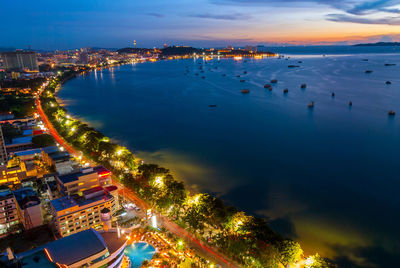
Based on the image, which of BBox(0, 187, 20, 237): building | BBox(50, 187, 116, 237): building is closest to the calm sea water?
BBox(50, 187, 116, 237): building

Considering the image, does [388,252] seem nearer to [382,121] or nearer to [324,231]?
[324,231]

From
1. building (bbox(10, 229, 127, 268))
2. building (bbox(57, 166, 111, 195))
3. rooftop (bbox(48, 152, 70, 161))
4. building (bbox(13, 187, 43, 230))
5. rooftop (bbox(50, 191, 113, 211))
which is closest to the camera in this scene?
building (bbox(10, 229, 127, 268))

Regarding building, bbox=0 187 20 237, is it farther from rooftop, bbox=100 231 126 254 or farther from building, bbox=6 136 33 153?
building, bbox=6 136 33 153

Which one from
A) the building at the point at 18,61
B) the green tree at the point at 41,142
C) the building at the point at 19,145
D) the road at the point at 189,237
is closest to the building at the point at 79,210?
the road at the point at 189,237

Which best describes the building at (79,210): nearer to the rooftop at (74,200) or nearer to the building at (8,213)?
the rooftop at (74,200)

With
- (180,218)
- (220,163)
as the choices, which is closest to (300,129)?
(220,163)

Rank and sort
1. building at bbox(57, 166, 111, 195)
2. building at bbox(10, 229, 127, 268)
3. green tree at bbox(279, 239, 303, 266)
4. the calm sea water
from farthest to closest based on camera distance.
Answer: building at bbox(57, 166, 111, 195)
the calm sea water
green tree at bbox(279, 239, 303, 266)
building at bbox(10, 229, 127, 268)
